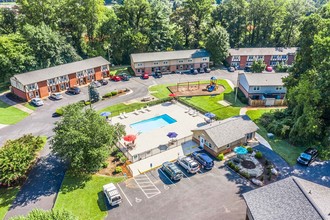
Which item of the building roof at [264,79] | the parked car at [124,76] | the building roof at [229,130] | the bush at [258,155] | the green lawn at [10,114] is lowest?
the bush at [258,155]

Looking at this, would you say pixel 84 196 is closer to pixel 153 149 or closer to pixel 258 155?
pixel 153 149

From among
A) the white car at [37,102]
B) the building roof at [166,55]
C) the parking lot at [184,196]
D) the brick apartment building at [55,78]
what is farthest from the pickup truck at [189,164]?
the building roof at [166,55]

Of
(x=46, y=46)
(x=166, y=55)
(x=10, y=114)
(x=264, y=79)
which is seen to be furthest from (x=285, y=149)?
(x=46, y=46)

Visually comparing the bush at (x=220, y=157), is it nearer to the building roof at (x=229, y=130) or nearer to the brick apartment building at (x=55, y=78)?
the building roof at (x=229, y=130)

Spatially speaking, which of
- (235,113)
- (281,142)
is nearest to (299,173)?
(281,142)

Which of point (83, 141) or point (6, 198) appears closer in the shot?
point (6, 198)

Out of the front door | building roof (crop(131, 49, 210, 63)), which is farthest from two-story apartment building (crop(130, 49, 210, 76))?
the front door
